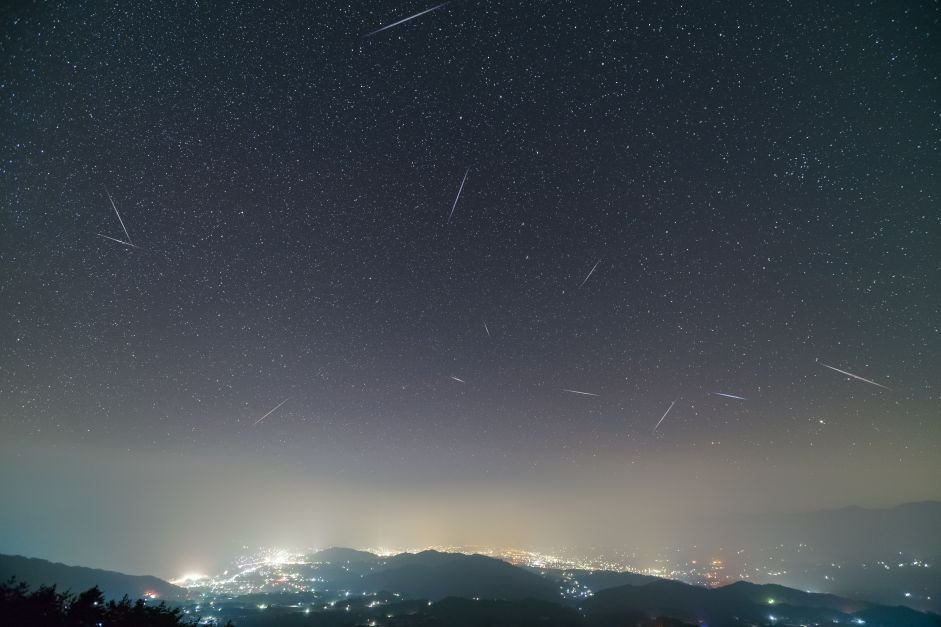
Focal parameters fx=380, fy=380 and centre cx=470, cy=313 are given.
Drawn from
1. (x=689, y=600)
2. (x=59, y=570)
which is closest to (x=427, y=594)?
(x=689, y=600)

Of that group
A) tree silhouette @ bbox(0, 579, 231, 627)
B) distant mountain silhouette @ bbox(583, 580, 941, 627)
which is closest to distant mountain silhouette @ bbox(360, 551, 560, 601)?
distant mountain silhouette @ bbox(583, 580, 941, 627)

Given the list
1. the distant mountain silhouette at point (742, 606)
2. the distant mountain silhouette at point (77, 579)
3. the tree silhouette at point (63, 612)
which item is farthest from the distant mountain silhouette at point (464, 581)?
the tree silhouette at point (63, 612)

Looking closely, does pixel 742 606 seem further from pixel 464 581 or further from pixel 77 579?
pixel 77 579

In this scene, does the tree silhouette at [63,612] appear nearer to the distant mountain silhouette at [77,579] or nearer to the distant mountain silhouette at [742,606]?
Answer: the distant mountain silhouette at [77,579]

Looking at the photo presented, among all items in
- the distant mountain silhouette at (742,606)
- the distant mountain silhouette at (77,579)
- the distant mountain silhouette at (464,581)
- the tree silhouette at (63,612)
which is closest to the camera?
the tree silhouette at (63,612)

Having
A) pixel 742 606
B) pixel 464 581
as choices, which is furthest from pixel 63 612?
pixel 742 606

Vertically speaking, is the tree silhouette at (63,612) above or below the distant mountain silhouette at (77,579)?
above
